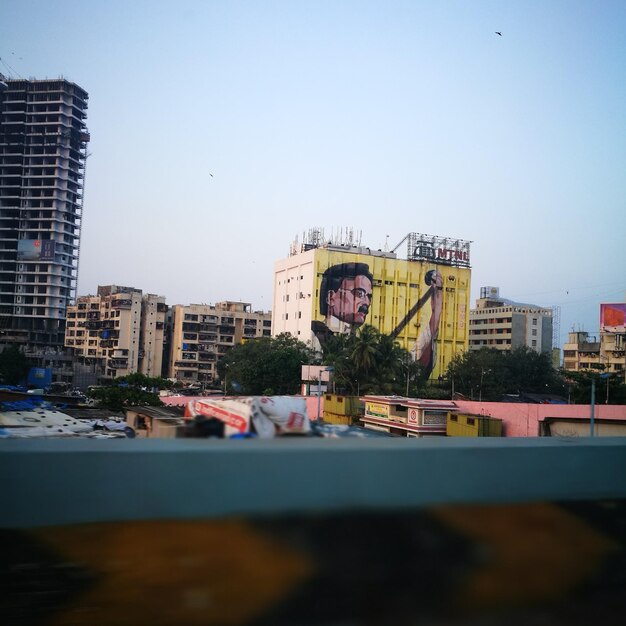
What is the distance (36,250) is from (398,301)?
1863 inches

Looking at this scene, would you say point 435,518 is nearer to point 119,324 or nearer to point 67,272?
point 119,324

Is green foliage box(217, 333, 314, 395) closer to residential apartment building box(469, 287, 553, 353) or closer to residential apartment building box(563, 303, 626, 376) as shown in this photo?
residential apartment building box(563, 303, 626, 376)

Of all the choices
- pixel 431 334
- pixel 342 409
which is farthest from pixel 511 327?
pixel 342 409

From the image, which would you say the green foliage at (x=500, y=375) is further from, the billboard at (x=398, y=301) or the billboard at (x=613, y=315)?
the billboard at (x=613, y=315)

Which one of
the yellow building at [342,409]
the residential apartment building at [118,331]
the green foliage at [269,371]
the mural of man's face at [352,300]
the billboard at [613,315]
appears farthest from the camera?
the residential apartment building at [118,331]

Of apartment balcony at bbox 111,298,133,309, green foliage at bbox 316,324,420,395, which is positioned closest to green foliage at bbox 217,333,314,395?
green foliage at bbox 316,324,420,395

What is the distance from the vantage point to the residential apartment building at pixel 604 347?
55.3m

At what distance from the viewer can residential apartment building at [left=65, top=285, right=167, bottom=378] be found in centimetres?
7594

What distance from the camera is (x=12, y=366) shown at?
204 ft

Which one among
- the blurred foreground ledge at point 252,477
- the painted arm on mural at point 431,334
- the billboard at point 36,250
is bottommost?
the blurred foreground ledge at point 252,477

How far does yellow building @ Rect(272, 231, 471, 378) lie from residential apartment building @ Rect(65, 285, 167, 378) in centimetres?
1806

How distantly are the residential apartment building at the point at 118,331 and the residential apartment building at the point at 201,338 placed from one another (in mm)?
2635

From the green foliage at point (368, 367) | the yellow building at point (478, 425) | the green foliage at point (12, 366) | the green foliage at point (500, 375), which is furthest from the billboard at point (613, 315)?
the green foliage at point (12, 366)

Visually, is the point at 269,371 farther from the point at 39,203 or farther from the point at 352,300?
the point at 39,203
